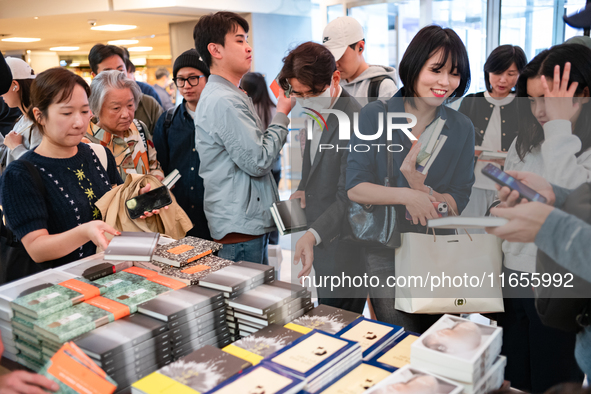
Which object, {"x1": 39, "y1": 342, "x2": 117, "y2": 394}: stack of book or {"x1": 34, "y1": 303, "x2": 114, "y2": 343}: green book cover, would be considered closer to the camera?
{"x1": 39, "y1": 342, "x2": 117, "y2": 394}: stack of book

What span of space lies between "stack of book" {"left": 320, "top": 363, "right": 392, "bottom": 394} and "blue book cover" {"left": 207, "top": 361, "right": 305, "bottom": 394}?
0.10 m

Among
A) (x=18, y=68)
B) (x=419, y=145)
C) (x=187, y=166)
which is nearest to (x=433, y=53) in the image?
(x=419, y=145)

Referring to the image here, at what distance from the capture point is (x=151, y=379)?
1172mm

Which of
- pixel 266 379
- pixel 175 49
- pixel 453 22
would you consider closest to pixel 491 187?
pixel 266 379

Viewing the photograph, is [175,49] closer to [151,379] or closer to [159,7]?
[159,7]

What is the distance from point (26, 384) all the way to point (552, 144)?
5.73 ft

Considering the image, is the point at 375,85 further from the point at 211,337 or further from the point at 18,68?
the point at 18,68

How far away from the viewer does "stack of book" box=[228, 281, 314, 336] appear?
1.46 meters

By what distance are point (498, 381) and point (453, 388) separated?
0.24 m

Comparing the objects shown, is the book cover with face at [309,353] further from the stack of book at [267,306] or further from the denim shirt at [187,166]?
the denim shirt at [187,166]

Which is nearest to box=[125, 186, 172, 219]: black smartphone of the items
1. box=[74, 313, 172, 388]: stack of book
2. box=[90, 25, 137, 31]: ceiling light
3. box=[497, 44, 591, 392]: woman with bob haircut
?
box=[74, 313, 172, 388]: stack of book

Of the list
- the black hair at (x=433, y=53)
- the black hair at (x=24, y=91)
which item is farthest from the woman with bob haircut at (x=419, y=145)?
the black hair at (x=24, y=91)

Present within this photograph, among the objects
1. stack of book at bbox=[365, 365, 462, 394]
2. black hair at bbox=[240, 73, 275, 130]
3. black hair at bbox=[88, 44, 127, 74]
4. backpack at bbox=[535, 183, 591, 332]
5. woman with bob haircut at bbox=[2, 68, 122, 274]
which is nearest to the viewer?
stack of book at bbox=[365, 365, 462, 394]

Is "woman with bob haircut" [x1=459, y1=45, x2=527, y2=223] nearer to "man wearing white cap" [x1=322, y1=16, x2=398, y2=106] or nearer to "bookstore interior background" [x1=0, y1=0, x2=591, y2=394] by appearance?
"bookstore interior background" [x1=0, y1=0, x2=591, y2=394]
